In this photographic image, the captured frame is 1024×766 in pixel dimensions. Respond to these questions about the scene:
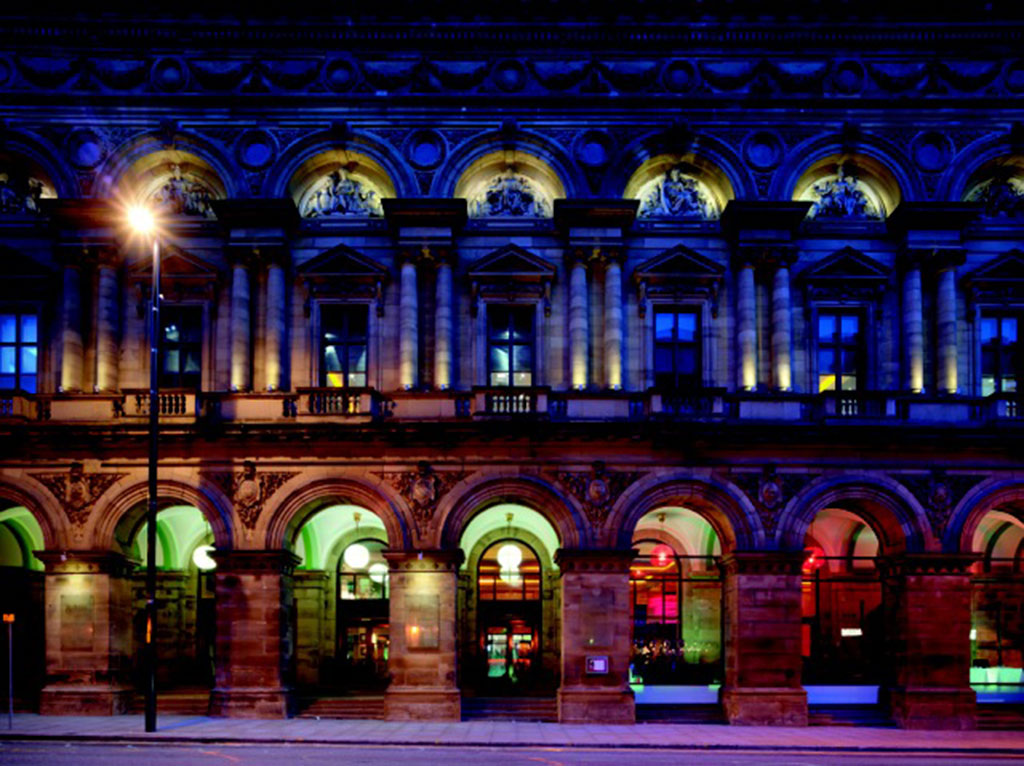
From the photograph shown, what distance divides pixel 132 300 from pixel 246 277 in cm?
385

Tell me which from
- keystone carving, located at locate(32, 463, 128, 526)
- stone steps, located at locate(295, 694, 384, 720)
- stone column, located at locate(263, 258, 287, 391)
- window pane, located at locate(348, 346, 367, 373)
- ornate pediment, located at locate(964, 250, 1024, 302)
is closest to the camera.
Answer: stone steps, located at locate(295, 694, 384, 720)

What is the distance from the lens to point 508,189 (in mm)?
34469

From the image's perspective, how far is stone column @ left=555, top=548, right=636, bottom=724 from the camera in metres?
29.9

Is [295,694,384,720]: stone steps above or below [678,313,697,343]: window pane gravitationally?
below

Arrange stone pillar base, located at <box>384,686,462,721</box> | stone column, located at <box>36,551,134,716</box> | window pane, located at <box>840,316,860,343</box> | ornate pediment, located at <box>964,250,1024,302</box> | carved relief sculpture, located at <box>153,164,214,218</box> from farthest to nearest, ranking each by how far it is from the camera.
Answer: carved relief sculpture, located at <box>153,164,214,218</box>, window pane, located at <box>840,316,860,343</box>, ornate pediment, located at <box>964,250,1024,302</box>, stone column, located at <box>36,551,134,716</box>, stone pillar base, located at <box>384,686,462,721</box>

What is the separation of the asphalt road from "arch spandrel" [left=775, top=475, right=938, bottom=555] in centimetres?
716

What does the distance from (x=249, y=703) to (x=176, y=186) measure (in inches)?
646

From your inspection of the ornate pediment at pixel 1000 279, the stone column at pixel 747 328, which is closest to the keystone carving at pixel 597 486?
the stone column at pixel 747 328

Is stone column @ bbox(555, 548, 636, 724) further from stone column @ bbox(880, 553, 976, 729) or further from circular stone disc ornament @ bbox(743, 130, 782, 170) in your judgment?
circular stone disc ornament @ bbox(743, 130, 782, 170)

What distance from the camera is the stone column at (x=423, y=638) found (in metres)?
29.8

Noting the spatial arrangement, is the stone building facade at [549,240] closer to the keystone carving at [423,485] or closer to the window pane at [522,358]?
the window pane at [522,358]

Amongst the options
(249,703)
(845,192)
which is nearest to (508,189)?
(845,192)

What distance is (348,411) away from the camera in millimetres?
30797

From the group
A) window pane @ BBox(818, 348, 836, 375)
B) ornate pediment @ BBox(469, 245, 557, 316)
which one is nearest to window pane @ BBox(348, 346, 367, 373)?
ornate pediment @ BBox(469, 245, 557, 316)
